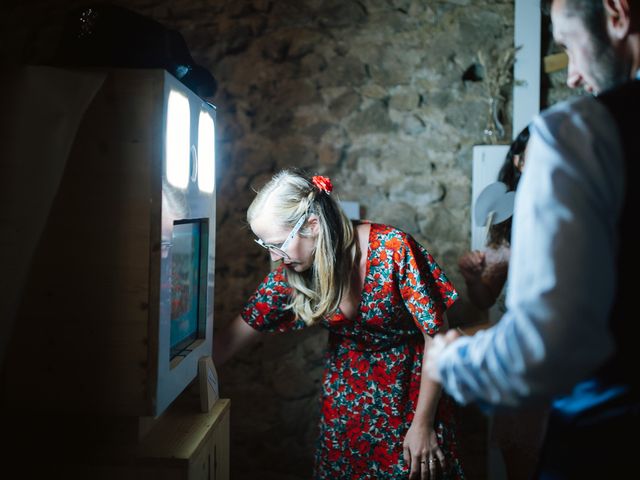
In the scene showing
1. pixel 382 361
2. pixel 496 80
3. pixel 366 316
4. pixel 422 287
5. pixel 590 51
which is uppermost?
pixel 496 80

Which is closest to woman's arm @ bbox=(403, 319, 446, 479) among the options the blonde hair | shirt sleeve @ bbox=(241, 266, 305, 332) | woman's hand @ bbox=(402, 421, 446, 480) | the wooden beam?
woman's hand @ bbox=(402, 421, 446, 480)

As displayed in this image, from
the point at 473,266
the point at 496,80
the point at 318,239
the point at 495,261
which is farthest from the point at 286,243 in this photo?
the point at 496,80

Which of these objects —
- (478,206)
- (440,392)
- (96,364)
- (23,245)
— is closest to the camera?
(23,245)

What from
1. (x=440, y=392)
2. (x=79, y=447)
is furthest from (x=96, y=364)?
(x=440, y=392)

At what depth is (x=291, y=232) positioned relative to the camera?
1.67 m

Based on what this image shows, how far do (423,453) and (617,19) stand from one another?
4.28ft

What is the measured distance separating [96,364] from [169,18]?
5.96 feet

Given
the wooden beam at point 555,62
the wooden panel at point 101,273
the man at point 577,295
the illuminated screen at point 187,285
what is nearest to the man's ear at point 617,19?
the man at point 577,295

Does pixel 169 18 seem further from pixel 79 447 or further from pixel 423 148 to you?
pixel 79 447

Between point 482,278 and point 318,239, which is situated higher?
point 318,239

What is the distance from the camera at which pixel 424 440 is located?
5.35ft

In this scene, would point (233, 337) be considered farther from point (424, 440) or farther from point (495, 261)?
point (495, 261)

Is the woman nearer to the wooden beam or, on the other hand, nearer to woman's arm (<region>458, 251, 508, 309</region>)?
woman's arm (<region>458, 251, 508, 309</region>)

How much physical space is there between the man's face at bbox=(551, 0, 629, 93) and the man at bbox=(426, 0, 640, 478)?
0.06 ft
